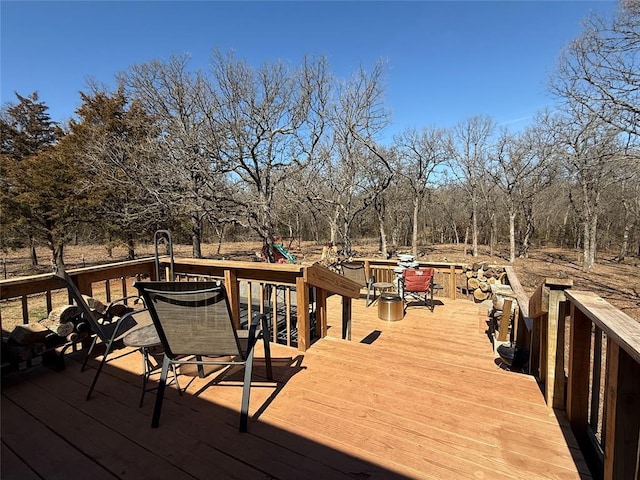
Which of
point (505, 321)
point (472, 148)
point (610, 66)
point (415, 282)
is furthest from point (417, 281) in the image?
point (472, 148)

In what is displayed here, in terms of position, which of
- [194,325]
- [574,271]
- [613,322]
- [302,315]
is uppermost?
[613,322]

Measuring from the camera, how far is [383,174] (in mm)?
13445

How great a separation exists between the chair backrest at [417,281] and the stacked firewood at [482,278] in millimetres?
1501

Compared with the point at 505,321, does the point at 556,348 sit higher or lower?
higher

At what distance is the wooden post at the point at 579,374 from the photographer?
1562 mm

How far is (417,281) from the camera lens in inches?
221

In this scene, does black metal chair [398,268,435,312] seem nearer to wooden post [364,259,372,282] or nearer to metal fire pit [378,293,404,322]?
metal fire pit [378,293,404,322]

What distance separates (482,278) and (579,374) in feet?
20.4

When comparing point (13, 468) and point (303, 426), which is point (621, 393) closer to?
point (303, 426)

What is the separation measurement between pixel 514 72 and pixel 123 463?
10.7 metres

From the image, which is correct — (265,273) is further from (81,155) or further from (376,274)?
(81,155)

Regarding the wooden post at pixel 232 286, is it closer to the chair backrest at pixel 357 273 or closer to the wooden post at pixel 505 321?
the wooden post at pixel 505 321

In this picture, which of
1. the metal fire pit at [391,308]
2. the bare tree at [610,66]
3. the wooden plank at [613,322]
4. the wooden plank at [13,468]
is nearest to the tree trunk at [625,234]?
the bare tree at [610,66]

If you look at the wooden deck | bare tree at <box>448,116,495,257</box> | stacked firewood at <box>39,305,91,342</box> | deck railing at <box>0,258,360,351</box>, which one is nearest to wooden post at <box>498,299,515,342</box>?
the wooden deck
